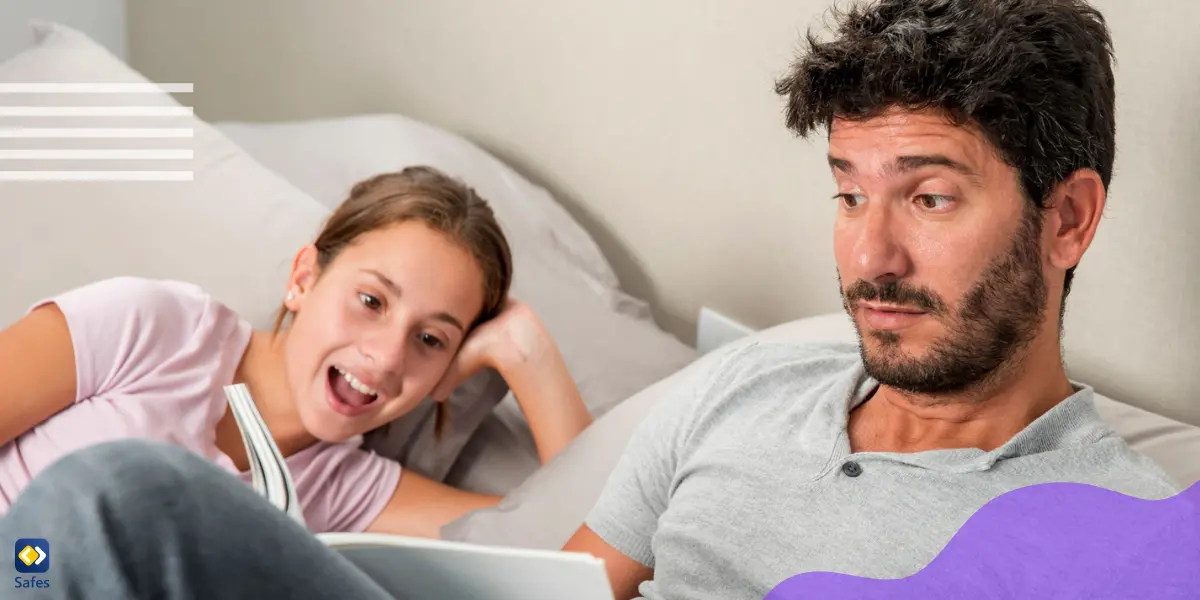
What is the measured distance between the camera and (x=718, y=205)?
1.26 m

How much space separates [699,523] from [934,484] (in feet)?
0.57

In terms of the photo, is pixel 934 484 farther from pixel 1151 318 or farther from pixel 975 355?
pixel 1151 318

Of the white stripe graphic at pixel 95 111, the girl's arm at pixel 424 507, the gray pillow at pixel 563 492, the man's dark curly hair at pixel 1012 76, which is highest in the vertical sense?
the man's dark curly hair at pixel 1012 76

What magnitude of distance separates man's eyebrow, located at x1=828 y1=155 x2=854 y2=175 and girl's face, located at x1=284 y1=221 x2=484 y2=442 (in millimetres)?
439

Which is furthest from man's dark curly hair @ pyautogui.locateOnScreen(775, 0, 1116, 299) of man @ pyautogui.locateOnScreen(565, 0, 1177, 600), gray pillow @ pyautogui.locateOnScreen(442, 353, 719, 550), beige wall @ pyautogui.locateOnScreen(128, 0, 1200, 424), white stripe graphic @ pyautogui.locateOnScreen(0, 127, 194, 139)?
white stripe graphic @ pyautogui.locateOnScreen(0, 127, 194, 139)

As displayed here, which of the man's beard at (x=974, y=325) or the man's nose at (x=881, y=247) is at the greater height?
the man's nose at (x=881, y=247)

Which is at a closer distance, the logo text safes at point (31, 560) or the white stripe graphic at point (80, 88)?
the logo text safes at point (31, 560)

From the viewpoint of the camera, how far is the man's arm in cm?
89

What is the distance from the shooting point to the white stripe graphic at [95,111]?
118 cm

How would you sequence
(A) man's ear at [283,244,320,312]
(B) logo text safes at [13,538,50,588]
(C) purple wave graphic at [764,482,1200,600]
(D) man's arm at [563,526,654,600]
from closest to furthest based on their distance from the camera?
(B) logo text safes at [13,538,50,588] < (C) purple wave graphic at [764,482,1200,600] < (D) man's arm at [563,526,654,600] < (A) man's ear at [283,244,320,312]

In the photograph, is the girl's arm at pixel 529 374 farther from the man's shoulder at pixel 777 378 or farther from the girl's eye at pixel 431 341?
the man's shoulder at pixel 777 378

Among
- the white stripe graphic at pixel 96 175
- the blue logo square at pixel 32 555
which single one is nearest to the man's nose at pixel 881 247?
the blue logo square at pixel 32 555

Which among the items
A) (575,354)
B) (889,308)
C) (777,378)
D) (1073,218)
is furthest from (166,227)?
(1073,218)

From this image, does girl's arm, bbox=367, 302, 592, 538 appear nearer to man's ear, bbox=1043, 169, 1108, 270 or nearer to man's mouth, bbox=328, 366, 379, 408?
man's mouth, bbox=328, 366, 379, 408
